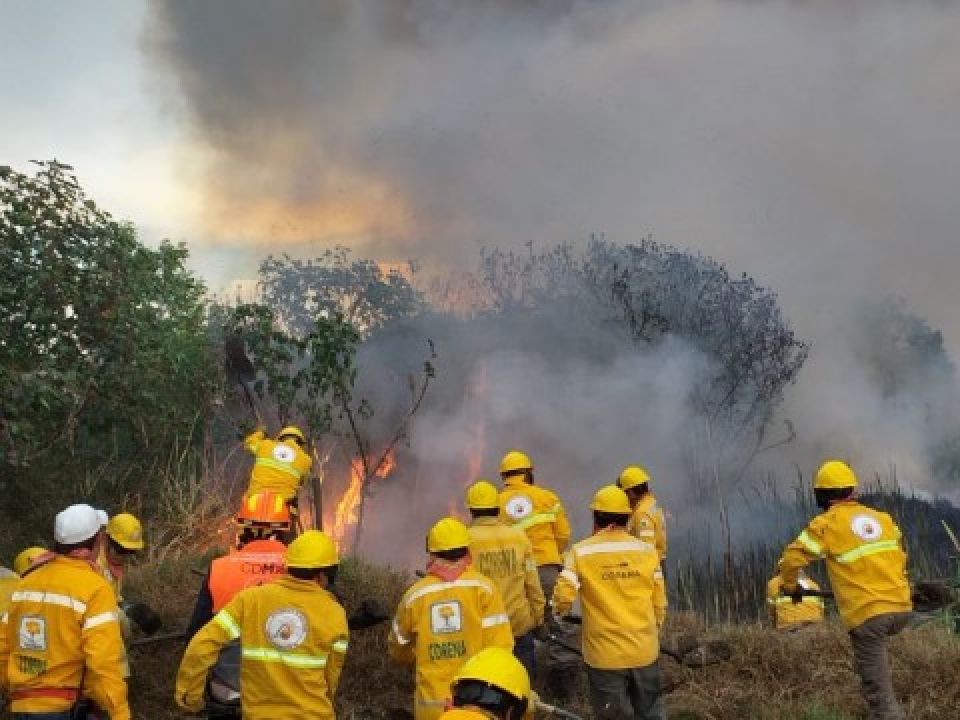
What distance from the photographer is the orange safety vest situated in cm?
567

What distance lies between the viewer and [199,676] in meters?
4.66

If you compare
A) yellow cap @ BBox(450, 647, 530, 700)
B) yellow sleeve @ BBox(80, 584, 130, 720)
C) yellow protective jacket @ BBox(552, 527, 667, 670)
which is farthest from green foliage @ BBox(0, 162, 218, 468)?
yellow cap @ BBox(450, 647, 530, 700)

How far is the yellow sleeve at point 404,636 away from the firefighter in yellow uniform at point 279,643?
0.84m

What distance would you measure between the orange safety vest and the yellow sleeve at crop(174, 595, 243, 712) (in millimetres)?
874

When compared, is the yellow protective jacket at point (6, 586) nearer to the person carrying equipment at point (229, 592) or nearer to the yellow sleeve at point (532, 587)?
the person carrying equipment at point (229, 592)

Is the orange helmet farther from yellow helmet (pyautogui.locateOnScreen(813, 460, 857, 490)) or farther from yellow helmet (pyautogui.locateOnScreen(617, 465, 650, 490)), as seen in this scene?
yellow helmet (pyautogui.locateOnScreen(813, 460, 857, 490))

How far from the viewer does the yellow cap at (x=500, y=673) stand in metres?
3.11

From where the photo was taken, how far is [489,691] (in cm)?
309

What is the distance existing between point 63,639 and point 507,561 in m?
3.67

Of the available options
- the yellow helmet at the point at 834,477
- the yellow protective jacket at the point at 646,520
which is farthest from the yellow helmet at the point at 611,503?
the yellow protective jacket at the point at 646,520

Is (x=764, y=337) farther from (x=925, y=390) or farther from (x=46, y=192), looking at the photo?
(x=925, y=390)

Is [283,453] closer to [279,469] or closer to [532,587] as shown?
[279,469]

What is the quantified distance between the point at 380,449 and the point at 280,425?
413 inches

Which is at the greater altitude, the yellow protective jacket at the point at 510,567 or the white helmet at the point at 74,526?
the white helmet at the point at 74,526
